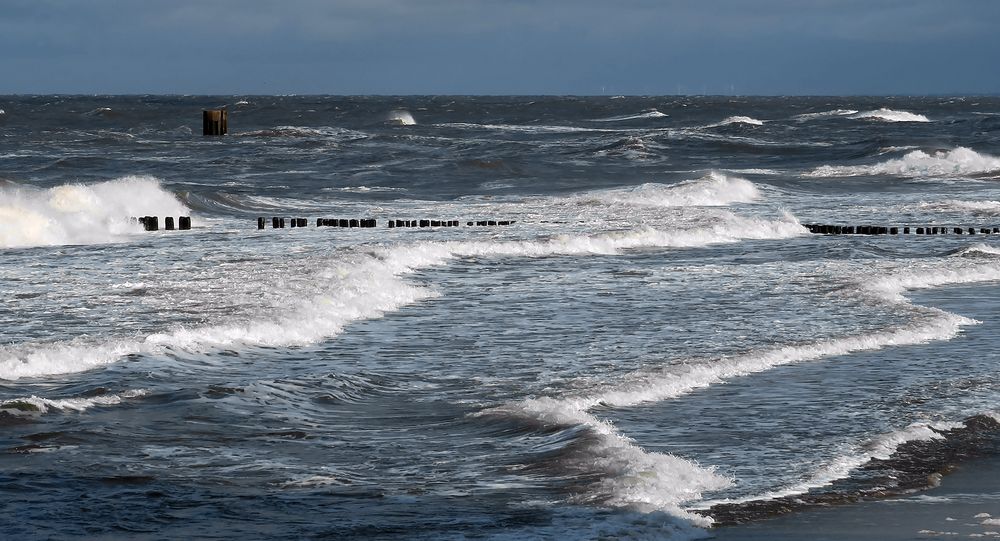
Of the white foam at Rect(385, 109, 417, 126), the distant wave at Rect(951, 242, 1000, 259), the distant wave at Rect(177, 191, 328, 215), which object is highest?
the white foam at Rect(385, 109, 417, 126)

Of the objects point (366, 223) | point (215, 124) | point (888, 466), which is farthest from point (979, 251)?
point (215, 124)

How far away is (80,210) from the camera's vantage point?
2461cm

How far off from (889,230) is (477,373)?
53.7 ft

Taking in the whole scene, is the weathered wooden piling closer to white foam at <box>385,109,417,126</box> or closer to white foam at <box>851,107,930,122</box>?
white foam at <box>385,109,417,126</box>

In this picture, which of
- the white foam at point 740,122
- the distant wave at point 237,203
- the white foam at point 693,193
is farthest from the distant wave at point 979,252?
the white foam at point 740,122

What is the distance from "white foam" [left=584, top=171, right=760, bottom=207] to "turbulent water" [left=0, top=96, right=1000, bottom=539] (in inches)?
270

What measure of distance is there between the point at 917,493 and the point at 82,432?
4.68 meters

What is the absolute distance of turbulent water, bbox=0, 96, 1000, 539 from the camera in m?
6.73

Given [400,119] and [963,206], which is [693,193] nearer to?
[963,206]

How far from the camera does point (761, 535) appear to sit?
6215 mm

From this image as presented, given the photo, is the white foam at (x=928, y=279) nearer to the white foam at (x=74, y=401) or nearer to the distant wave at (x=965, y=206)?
the white foam at (x=74, y=401)

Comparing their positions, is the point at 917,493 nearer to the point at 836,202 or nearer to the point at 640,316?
the point at 640,316

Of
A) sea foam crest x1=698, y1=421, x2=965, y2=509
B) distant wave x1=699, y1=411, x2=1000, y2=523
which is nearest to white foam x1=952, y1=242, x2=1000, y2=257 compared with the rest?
distant wave x1=699, y1=411, x2=1000, y2=523

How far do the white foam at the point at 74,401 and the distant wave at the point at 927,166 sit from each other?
3876cm
